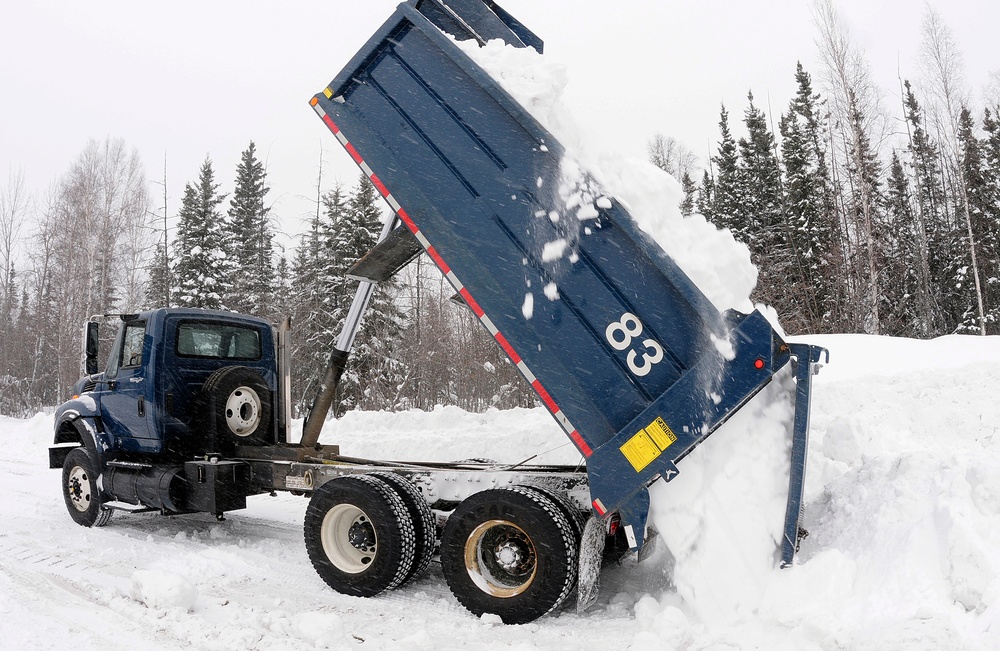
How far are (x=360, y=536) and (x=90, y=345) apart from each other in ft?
13.1

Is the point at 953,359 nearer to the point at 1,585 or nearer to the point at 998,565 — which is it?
the point at 998,565

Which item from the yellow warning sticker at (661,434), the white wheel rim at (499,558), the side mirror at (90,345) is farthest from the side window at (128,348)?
the yellow warning sticker at (661,434)

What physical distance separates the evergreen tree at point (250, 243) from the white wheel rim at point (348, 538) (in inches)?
836

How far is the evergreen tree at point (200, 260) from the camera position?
25.1m

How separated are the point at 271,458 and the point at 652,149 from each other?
36.3 m

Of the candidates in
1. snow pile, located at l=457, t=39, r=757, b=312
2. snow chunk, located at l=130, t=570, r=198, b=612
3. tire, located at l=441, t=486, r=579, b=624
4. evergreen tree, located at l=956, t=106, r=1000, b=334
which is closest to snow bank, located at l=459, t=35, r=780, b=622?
snow pile, located at l=457, t=39, r=757, b=312

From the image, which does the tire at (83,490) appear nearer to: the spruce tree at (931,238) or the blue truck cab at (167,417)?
the blue truck cab at (167,417)

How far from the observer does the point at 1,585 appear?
4.71 meters

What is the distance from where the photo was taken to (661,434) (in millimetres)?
3854

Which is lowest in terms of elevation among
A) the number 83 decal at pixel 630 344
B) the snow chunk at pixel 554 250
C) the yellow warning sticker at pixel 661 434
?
the yellow warning sticker at pixel 661 434

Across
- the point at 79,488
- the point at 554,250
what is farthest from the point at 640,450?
the point at 79,488

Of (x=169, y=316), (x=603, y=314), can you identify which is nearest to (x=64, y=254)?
(x=169, y=316)

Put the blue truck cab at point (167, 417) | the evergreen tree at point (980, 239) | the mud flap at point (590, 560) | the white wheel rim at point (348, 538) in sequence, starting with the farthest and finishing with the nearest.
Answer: the evergreen tree at point (980, 239) → the blue truck cab at point (167, 417) → the white wheel rim at point (348, 538) → the mud flap at point (590, 560)

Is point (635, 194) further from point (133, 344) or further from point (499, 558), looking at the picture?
point (133, 344)
